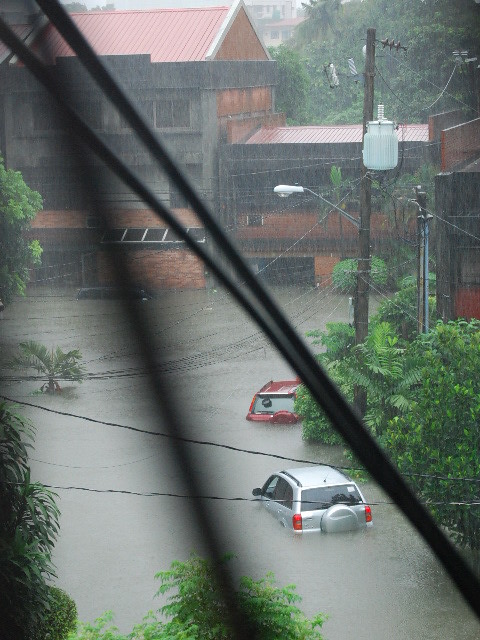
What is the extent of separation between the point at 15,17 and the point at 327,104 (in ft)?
51.7

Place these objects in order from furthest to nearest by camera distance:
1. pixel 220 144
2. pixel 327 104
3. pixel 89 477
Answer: pixel 327 104, pixel 220 144, pixel 89 477

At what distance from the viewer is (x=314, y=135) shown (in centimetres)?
2144

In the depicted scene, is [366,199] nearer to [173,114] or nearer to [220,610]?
[220,610]

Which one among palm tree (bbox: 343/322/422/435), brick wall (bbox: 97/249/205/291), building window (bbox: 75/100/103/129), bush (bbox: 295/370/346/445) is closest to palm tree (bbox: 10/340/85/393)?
bush (bbox: 295/370/346/445)

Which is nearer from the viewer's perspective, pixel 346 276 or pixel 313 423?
pixel 313 423

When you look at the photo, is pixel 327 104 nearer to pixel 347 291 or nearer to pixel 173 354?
pixel 347 291

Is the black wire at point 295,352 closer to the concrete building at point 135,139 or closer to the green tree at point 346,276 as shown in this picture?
the concrete building at point 135,139

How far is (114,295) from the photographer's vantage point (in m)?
17.1

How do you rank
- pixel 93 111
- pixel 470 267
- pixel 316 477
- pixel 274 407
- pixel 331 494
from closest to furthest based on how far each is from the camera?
pixel 331 494 < pixel 316 477 < pixel 470 267 < pixel 274 407 < pixel 93 111

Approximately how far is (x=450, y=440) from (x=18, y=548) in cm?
314

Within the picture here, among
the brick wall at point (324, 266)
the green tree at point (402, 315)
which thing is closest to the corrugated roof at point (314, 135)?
the brick wall at point (324, 266)

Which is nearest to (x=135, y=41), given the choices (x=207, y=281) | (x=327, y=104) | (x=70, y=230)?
(x=70, y=230)

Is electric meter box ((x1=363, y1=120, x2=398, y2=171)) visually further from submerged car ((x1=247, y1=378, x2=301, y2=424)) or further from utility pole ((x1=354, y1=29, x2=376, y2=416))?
submerged car ((x1=247, y1=378, x2=301, y2=424))

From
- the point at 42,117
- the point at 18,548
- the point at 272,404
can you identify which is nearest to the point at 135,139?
the point at 42,117
